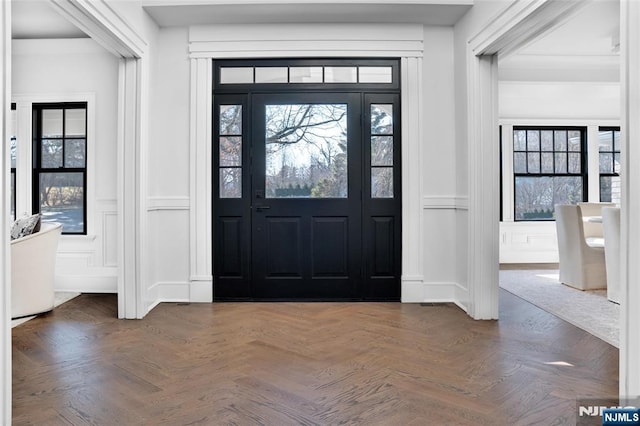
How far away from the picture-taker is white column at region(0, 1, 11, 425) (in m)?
1.79

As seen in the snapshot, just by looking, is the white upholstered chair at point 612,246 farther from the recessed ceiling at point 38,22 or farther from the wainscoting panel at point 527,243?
the recessed ceiling at point 38,22

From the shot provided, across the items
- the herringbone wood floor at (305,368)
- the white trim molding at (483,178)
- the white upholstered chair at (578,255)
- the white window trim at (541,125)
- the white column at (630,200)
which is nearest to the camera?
the white column at (630,200)

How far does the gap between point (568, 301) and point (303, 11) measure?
3.77 metres

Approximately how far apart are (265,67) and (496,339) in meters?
3.20

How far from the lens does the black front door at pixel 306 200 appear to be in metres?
3.98

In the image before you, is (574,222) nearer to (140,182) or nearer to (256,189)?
(256,189)

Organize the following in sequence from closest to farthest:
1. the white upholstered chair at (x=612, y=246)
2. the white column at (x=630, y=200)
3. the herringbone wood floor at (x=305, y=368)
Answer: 1. the white column at (x=630, y=200)
2. the herringbone wood floor at (x=305, y=368)
3. the white upholstered chair at (x=612, y=246)

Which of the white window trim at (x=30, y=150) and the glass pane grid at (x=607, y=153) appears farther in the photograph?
the glass pane grid at (x=607, y=153)

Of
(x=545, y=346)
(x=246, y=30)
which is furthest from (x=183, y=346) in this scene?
(x=246, y=30)

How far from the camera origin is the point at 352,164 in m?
3.98

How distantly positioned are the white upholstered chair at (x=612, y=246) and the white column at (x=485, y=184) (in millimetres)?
1175

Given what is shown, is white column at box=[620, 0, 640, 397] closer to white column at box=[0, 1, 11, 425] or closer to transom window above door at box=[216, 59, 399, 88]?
transom window above door at box=[216, 59, 399, 88]

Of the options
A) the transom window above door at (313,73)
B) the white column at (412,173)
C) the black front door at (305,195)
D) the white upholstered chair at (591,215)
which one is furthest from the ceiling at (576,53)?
the black front door at (305,195)

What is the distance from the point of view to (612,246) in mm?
3742
